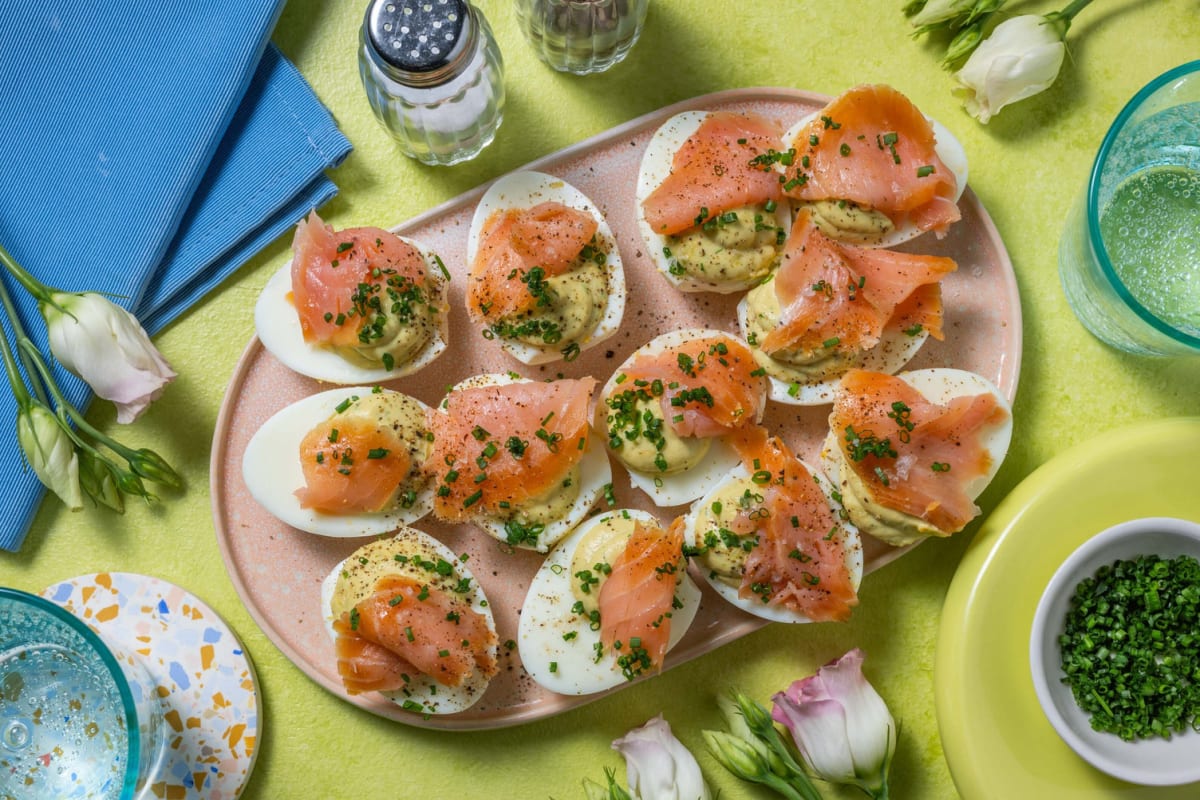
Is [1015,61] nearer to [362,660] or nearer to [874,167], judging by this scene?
[874,167]

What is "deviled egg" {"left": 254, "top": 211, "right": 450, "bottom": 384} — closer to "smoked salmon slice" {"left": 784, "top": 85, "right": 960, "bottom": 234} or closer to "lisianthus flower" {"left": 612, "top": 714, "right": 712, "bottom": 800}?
"smoked salmon slice" {"left": 784, "top": 85, "right": 960, "bottom": 234}

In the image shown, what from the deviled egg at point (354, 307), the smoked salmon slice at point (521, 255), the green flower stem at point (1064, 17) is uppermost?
the deviled egg at point (354, 307)

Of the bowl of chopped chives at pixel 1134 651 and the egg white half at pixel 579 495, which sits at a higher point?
the egg white half at pixel 579 495

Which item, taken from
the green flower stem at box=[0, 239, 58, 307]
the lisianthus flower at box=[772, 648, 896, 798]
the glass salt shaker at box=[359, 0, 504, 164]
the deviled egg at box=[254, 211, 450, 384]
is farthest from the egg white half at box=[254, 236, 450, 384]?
the lisianthus flower at box=[772, 648, 896, 798]

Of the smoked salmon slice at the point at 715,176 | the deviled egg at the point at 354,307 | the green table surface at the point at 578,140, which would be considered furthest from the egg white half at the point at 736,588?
the deviled egg at the point at 354,307

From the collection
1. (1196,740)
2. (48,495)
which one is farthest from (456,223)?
(1196,740)

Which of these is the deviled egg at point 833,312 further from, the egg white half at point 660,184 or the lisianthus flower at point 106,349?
the lisianthus flower at point 106,349
